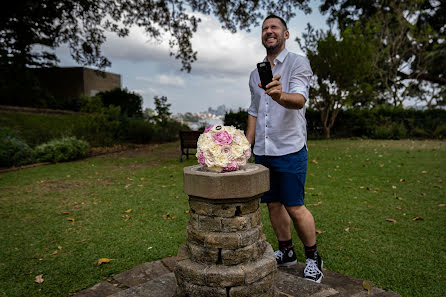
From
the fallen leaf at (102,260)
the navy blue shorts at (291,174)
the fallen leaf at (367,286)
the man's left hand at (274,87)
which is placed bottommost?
the fallen leaf at (102,260)

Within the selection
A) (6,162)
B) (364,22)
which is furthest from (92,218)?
(364,22)

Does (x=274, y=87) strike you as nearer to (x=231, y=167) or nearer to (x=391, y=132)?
(x=231, y=167)

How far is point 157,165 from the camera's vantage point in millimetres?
9648

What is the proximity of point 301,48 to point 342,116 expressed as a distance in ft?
15.9

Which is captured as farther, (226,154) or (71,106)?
(71,106)

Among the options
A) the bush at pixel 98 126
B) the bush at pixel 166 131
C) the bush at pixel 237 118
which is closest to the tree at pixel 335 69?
the bush at pixel 237 118

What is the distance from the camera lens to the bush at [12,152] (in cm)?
923

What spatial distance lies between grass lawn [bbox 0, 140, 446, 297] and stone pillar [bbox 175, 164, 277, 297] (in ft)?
4.24

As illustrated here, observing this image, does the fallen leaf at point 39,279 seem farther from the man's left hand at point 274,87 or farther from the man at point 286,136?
the man's left hand at point 274,87

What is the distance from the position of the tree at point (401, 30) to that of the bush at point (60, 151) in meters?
17.2

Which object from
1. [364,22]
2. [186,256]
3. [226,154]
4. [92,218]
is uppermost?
[364,22]

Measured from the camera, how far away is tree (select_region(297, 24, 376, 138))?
15969 mm

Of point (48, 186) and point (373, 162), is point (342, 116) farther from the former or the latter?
point (48, 186)

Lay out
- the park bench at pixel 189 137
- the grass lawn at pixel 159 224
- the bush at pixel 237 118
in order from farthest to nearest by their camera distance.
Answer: the bush at pixel 237 118, the park bench at pixel 189 137, the grass lawn at pixel 159 224
